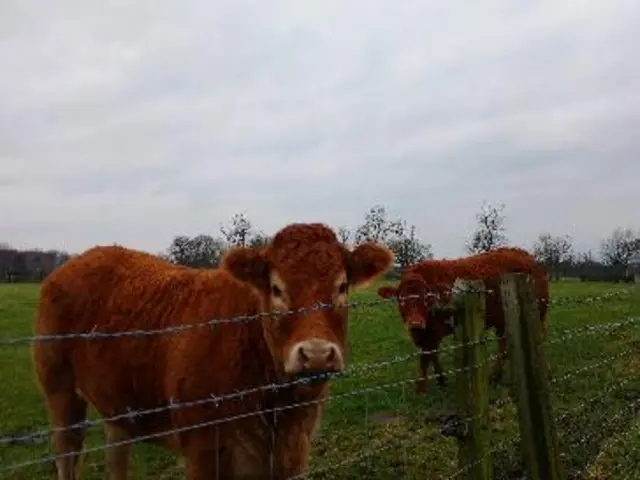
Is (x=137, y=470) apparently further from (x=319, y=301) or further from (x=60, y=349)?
(x=319, y=301)

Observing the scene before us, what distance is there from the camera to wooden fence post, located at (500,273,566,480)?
179 inches

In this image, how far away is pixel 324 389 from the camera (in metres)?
5.32

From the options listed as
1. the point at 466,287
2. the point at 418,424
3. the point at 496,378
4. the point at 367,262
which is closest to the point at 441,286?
the point at 496,378

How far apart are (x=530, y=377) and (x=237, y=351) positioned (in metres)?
1.78

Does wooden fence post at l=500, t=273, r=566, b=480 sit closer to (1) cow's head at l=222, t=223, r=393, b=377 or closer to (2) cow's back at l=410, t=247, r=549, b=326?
(1) cow's head at l=222, t=223, r=393, b=377

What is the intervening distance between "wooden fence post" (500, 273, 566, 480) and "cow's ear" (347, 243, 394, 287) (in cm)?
101

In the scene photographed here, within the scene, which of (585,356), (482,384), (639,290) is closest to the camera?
(482,384)

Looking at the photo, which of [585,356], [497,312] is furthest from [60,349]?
[585,356]

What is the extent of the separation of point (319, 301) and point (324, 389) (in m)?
0.92

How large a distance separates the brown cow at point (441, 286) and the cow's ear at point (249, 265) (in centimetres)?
682

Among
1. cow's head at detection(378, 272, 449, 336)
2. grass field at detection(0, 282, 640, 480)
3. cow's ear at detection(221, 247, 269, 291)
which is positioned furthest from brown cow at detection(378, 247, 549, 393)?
cow's ear at detection(221, 247, 269, 291)

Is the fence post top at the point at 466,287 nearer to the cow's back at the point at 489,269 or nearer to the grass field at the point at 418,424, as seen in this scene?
the grass field at the point at 418,424

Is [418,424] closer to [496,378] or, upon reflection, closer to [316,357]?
[496,378]

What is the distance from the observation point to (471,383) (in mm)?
4352
